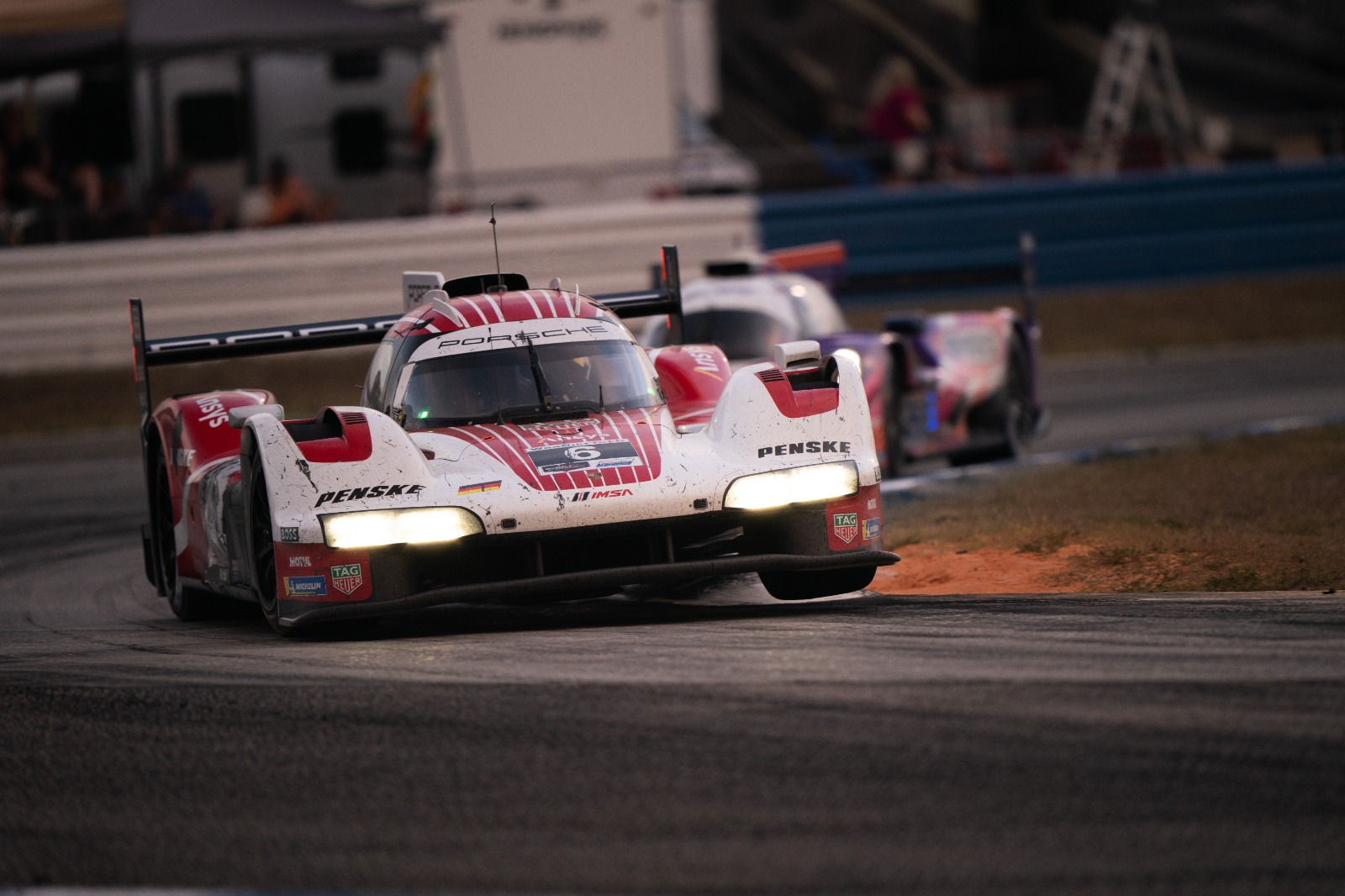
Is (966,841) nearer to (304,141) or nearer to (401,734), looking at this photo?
(401,734)

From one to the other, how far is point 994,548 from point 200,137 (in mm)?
14444

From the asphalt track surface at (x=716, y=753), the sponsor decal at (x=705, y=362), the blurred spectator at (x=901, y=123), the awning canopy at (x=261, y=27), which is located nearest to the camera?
the asphalt track surface at (x=716, y=753)

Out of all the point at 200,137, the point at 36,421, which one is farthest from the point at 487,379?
the point at 200,137

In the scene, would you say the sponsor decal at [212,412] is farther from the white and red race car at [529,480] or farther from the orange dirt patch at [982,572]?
the orange dirt patch at [982,572]

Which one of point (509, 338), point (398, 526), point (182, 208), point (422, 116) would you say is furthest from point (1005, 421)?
point (422, 116)

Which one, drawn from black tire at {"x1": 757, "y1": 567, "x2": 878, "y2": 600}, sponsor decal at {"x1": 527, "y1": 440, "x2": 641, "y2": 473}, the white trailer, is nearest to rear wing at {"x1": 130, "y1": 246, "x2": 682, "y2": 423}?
black tire at {"x1": 757, "y1": 567, "x2": 878, "y2": 600}

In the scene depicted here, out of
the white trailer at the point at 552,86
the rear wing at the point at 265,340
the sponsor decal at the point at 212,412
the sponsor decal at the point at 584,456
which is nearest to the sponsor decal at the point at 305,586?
the sponsor decal at the point at 584,456

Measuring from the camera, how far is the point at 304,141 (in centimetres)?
2106

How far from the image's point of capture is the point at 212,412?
859cm

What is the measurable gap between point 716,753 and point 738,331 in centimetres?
723

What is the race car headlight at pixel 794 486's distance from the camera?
6.82 m

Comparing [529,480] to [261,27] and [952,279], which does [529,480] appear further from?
[261,27]

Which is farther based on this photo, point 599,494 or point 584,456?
point 584,456

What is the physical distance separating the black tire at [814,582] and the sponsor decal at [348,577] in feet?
4.93
